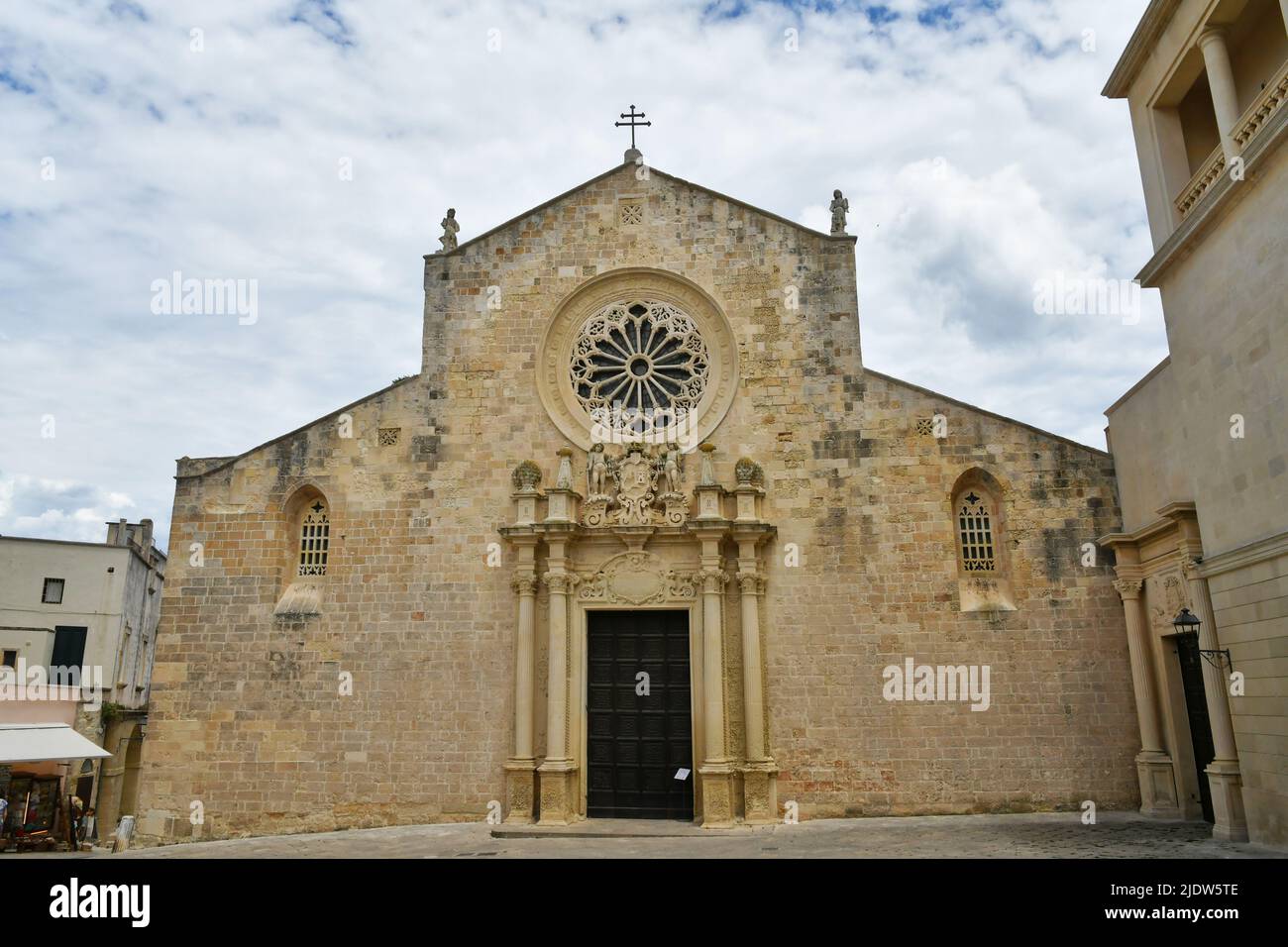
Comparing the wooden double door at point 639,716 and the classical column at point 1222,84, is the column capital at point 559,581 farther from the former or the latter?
the classical column at point 1222,84

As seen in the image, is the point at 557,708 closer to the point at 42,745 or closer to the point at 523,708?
the point at 523,708

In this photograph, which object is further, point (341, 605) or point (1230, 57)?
point (341, 605)

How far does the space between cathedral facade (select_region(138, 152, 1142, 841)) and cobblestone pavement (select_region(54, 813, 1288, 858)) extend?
51cm

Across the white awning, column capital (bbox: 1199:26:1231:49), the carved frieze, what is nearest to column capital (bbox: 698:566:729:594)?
the carved frieze

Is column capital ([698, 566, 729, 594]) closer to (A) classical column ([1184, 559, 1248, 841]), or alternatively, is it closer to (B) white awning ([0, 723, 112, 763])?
(A) classical column ([1184, 559, 1248, 841])

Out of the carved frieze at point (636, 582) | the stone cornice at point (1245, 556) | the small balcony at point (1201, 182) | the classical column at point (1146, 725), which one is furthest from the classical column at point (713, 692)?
the small balcony at point (1201, 182)

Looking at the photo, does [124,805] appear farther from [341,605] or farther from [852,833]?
[852,833]

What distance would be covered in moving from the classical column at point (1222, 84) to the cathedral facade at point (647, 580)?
5.22m

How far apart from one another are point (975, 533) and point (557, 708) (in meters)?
7.37

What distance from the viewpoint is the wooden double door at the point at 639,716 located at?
13922 millimetres

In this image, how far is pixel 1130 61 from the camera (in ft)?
42.9

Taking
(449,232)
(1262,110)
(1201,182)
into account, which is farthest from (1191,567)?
(449,232)

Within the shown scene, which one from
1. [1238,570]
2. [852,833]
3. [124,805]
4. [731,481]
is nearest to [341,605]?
[731,481]
